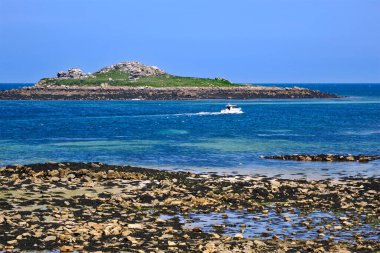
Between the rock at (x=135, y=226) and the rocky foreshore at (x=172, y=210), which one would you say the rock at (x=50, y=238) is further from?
the rock at (x=135, y=226)

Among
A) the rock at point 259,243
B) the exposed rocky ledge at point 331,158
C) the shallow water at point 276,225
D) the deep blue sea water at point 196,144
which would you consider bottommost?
the deep blue sea water at point 196,144

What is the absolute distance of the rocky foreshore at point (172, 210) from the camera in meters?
19.8

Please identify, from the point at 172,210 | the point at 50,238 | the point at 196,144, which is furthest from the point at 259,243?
the point at 196,144

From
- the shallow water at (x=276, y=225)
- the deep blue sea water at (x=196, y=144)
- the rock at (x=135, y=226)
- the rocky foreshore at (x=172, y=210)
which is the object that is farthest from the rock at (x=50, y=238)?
the deep blue sea water at (x=196, y=144)

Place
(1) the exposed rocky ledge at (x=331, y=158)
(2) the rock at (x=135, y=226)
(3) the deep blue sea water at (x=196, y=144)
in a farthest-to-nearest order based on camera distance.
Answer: (1) the exposed rocky ledge at (x=331, y=158) < (3) the deep blue sea water at (x=196, y=144) < (2) the rock at (x=135, y=226)

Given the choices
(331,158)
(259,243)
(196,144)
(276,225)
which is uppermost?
(259,243)

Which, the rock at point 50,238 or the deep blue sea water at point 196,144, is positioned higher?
the rock at point 50,238

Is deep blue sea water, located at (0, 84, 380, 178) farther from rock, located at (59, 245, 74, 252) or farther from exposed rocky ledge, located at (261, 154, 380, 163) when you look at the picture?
rock, located at (59, 245, 74, 252)

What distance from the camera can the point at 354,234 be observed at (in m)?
21.4

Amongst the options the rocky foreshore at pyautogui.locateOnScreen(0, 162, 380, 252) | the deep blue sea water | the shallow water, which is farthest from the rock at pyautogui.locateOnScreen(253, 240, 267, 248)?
the deep blue sea water

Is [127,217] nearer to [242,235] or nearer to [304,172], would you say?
[242,235]

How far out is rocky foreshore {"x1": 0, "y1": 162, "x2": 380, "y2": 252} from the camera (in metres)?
19.8

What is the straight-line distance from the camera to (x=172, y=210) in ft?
83.3

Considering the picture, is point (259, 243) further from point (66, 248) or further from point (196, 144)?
point (196, 144)
